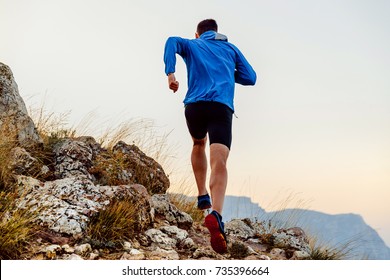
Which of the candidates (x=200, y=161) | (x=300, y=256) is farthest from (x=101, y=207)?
(x=300, y=256)

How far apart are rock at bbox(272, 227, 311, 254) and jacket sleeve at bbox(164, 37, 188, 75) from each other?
2856 millimetres

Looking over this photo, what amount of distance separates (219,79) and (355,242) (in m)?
3.04

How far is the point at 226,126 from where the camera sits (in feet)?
16.8

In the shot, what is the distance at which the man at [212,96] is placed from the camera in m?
4.99

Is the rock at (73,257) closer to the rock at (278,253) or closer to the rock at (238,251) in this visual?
the rock at (238,251)

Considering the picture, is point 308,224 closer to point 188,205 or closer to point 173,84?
point 188,205

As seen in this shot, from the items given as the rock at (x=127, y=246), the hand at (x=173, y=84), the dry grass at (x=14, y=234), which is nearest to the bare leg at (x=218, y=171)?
the hand at (x=173, y=84)

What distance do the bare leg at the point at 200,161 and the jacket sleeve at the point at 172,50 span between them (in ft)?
2.68

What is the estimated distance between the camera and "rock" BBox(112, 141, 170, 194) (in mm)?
7410

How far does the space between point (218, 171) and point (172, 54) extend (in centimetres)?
124

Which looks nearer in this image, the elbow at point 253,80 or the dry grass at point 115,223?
the dry grass at point 115,223

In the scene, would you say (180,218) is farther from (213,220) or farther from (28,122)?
(28,122)

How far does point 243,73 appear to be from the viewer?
5738 mm
